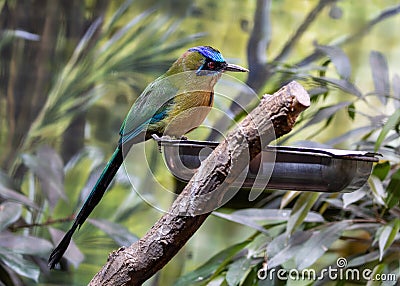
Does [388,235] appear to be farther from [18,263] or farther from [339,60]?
[18,263]

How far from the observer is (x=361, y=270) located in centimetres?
96

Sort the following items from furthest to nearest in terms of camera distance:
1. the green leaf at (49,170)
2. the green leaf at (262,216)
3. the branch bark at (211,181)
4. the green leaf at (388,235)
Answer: the green leaf at (49,170) < the green leaf at (262,216) < the green leaf at (388,235) < the branch bark at (211,181)

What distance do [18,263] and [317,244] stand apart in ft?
1.86

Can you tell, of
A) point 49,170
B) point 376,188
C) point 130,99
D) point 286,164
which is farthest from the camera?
point 49,170

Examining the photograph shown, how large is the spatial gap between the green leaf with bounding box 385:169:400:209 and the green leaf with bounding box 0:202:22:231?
70 centimetres

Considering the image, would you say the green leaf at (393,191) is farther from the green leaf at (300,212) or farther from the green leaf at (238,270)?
the green leaf at (238,270)

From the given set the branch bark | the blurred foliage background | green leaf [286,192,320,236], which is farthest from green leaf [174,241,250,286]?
the branch bark

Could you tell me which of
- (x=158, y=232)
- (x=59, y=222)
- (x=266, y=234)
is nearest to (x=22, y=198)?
(x=59, y=222)

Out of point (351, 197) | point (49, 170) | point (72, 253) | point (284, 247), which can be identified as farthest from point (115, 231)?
point (351, 197)

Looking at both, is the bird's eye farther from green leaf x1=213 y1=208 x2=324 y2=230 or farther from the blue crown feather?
green leaf x1=213 y1=208 x2=324 y2=230

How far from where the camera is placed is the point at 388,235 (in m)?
0.87

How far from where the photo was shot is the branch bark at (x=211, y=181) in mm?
447

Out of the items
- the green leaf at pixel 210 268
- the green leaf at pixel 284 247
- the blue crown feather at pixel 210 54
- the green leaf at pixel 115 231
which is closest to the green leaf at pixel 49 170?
the green leaf at pixel 115 231

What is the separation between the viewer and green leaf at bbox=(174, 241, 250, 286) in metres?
0.99
